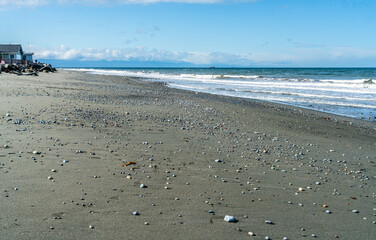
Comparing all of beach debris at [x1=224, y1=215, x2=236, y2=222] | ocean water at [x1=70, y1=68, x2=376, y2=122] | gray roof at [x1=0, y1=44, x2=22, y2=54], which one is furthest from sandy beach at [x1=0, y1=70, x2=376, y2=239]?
gray roof at [x1=0, y1=44, x2=22, y2=54]

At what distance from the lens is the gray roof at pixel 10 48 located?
216ft

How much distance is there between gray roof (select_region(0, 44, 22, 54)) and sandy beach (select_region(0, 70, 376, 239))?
2584 inches

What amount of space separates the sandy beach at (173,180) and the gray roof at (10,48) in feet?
215

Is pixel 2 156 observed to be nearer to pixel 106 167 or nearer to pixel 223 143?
pixel 106 167

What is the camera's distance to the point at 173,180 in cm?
555

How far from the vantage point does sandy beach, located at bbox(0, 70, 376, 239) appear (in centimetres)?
402

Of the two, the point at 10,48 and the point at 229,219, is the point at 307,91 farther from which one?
the point at 10,48

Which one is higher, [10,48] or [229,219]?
[10,48]

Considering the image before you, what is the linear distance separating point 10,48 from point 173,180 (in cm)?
7338

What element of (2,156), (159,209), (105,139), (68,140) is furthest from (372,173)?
(2,156)

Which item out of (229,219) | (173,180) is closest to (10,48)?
(173,180)

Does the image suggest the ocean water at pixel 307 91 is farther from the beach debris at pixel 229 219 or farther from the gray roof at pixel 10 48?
the gray roof at pixel 10 48

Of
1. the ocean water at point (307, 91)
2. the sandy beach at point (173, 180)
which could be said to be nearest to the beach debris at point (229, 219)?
the sandy beach at point (173, 180)

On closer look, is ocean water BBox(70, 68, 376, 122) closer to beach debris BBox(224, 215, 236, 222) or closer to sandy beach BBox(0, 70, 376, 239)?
sandy beach BBox(0, 70, 376, 239)
